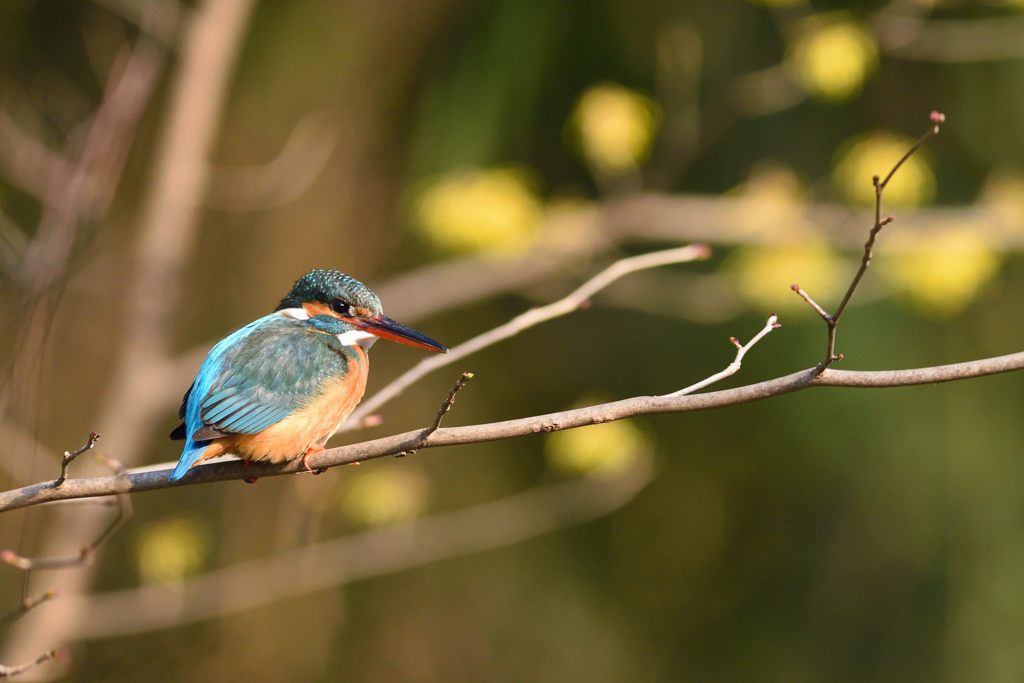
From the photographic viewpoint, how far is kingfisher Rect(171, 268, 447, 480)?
6.41 ft

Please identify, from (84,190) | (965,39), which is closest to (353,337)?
(84,190)

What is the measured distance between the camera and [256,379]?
2064mm

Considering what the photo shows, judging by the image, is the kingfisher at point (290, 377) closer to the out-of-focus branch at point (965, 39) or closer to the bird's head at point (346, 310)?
the bird's head at point (346, 310)

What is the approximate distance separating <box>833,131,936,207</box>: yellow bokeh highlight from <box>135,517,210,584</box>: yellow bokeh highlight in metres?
2.18

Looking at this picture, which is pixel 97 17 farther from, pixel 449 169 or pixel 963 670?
pixel 963 670

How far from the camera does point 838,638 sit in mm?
4016

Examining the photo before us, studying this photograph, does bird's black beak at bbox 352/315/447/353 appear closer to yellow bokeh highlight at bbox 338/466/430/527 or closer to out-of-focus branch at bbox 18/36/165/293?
out-of-focus branch at bbox 18/36/165/293

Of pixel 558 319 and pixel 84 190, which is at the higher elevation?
pixel 84 190

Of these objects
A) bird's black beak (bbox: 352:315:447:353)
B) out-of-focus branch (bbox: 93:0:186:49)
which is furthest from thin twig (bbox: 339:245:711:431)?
out-of-focus branch (bbox: 93:0:186:49)

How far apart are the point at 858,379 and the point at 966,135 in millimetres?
2725

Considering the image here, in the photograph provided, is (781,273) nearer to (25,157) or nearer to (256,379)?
(256,379)

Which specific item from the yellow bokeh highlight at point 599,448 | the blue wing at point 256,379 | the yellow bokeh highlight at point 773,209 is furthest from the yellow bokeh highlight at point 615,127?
the blue wing at point 256,379

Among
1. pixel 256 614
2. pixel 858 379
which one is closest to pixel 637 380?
pixel 256 614

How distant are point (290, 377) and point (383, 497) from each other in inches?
57.0
